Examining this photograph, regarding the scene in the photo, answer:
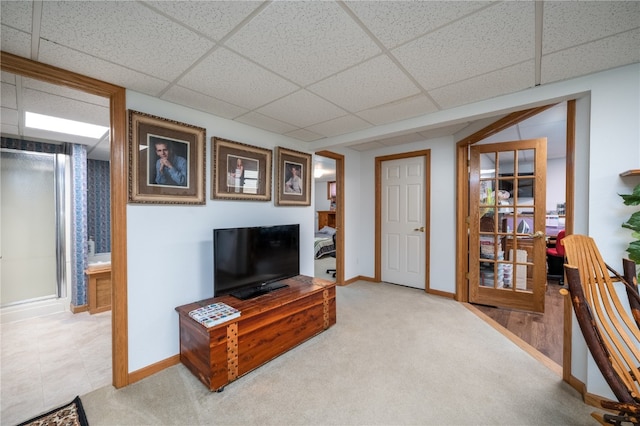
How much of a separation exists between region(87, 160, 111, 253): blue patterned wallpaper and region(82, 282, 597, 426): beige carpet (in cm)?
288

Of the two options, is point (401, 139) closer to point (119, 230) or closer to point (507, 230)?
point (507, 230)

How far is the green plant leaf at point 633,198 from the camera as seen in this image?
1.45m

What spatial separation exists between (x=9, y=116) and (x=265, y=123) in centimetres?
234

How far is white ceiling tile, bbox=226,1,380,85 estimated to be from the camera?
3.76 ft

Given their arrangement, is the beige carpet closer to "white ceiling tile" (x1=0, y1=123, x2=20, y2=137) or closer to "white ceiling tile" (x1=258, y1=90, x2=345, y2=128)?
"white ceiling tile" (x1=258, y1=90, x2=345, y2=128)

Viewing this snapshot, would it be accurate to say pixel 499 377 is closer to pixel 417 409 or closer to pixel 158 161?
pixel 417 409

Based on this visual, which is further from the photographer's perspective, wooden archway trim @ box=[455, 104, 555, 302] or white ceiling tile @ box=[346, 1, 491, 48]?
wooden archway trim @ box=[455, 104, 555, 302]

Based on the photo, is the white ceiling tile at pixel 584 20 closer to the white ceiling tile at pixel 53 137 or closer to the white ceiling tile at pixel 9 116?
the white ceiling tile at pixel 9 116

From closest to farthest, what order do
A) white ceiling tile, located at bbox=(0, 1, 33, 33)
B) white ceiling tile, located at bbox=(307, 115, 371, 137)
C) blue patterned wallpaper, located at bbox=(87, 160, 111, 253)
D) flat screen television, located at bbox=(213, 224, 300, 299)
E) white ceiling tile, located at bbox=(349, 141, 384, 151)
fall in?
white ceiling tile, located at bbox=(0, 1, 33, 33) < flat screen television, located at bbox=(213, 224, 300, 299) < white ceiling tile, located at bbox=(307, 115, 371, 137) < blue patterned wallpaper, located at bbox=(87, 160, 111, 253) < white ceiling tile, located at bbox=(349, 141, 384, 151)

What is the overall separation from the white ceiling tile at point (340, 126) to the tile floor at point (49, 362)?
2.91 meters

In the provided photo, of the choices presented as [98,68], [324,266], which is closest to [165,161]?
[98,68]

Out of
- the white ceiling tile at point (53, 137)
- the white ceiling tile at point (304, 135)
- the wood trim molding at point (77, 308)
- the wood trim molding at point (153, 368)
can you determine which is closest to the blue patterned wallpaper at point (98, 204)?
the white ceiling tile at point (53, 137)

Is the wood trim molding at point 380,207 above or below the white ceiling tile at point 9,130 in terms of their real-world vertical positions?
below

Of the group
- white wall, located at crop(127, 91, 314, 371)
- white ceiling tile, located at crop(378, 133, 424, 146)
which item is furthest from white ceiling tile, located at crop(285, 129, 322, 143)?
white ceiling tile, located at crop(378, 133, 424, 146)
